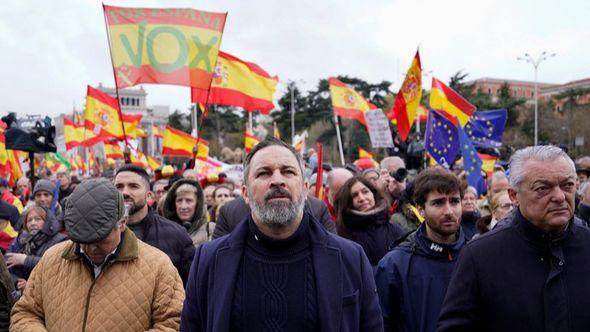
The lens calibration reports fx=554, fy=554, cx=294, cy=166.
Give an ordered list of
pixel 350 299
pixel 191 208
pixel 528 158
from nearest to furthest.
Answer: pixel 350 299 → pixel 528 158 → pixel 191 208

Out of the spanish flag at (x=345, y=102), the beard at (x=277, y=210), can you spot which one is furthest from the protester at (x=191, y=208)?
the spanish flag at (x=345, y=102)

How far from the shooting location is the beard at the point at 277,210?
7.91ft

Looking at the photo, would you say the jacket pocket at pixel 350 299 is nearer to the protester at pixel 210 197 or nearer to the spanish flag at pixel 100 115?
the protester at pixel 210 197

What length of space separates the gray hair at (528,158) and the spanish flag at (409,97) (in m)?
A: 8.34

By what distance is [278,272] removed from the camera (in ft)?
7.81

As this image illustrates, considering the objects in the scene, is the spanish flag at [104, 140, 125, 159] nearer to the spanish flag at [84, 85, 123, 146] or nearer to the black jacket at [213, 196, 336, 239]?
the spanish flag at [84, 85, 123, 146]

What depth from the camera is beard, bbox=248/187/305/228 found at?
2410 millimetres

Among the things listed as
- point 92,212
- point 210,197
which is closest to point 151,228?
point 92,212

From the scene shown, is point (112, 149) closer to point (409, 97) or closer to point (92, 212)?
point (409, 97)

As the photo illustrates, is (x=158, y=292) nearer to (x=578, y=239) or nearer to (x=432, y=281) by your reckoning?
(x=432, y=281)

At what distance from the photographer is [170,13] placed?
808 centimetres

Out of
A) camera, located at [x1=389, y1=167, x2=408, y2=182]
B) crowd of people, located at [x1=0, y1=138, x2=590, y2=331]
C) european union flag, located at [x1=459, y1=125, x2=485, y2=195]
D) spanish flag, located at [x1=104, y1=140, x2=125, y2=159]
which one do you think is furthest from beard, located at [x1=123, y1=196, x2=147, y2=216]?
spanish flag, located at [x1=104, y1=140, x2=125, y2=159]

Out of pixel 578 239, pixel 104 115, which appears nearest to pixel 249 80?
pixel 104 115

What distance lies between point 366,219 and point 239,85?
24.5 ft
